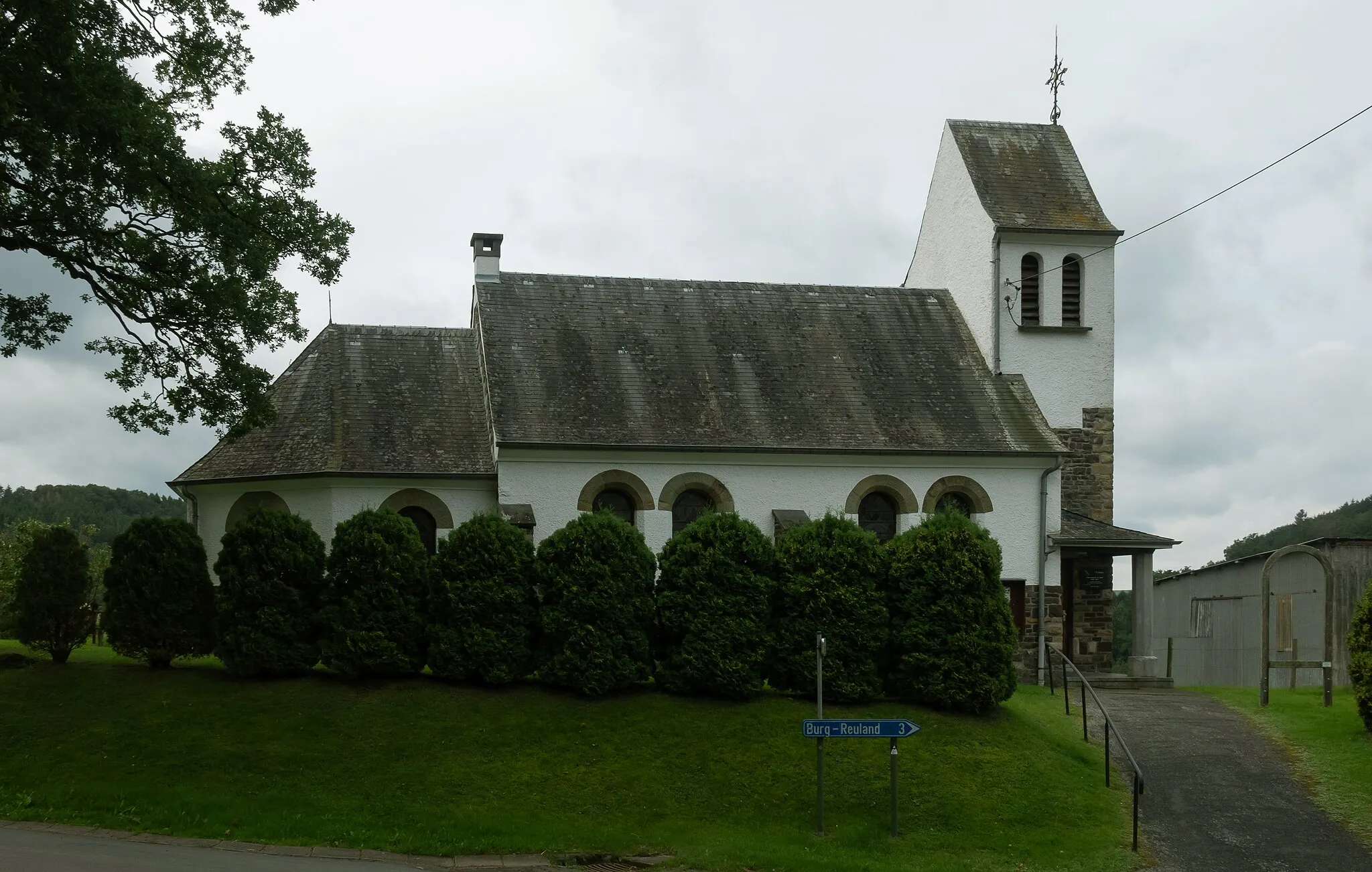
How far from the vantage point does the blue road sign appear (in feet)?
50.5

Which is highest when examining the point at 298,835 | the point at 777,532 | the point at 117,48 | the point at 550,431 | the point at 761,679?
the point at 117,48

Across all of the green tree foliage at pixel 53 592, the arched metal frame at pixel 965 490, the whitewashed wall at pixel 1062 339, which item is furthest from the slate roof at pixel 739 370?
the green tree foliage at pixel 53 592

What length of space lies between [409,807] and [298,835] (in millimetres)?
1483

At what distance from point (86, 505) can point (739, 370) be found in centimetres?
6028

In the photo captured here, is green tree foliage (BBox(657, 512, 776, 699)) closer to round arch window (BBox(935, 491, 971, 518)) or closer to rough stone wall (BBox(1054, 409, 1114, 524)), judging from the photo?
round arch window (BBox(935, 491, 971, 518))

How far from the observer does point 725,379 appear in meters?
27.3

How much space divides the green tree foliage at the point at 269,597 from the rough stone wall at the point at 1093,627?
1703cm

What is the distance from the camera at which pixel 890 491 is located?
26.4 meters

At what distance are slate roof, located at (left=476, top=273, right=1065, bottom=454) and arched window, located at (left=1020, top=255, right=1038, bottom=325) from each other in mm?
1412

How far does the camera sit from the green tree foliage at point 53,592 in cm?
1920

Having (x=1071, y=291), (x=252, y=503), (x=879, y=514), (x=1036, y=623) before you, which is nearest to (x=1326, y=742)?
(x=1036, y=623)

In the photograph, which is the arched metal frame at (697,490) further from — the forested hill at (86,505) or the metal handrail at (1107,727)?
the forested hill at (86,505)

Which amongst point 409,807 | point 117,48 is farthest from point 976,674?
point 117,48

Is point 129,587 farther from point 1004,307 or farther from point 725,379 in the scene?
point 1004,307
